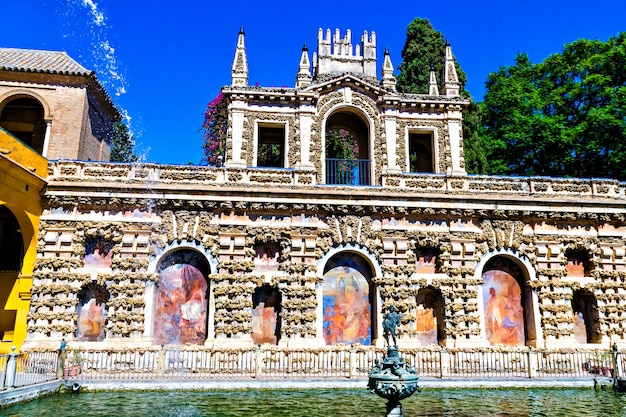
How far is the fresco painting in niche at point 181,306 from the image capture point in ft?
71.1

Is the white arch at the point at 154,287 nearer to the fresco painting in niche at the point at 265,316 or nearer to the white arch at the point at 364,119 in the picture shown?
the fresco painting in niche at the point at 265,316

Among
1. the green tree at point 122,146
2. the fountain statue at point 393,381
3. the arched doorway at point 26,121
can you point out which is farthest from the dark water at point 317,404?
the green tree at point 122,146

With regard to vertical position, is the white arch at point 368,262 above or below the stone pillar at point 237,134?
below

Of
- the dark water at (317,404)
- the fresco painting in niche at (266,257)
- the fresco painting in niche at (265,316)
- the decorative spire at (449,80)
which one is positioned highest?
the decorative spire at (449,80)

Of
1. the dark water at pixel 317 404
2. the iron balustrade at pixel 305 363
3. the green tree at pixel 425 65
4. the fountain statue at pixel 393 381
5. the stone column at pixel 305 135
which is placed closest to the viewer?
the fountain statue at pixel 393 381

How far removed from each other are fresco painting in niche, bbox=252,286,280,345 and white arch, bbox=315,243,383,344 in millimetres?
1842

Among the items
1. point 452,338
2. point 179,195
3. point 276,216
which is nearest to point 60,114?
point 179,195

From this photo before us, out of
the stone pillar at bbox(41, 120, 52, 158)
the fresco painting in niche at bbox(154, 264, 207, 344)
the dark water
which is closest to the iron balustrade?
the dark water

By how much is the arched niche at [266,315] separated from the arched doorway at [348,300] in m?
2.10

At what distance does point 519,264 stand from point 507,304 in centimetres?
194

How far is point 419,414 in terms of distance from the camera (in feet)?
43.9

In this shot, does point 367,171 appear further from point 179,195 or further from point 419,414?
point 419,414

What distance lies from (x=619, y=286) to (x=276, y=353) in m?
16.3

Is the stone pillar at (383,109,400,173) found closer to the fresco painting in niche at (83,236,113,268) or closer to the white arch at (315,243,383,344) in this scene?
the white arch at (315,243,383,344)
